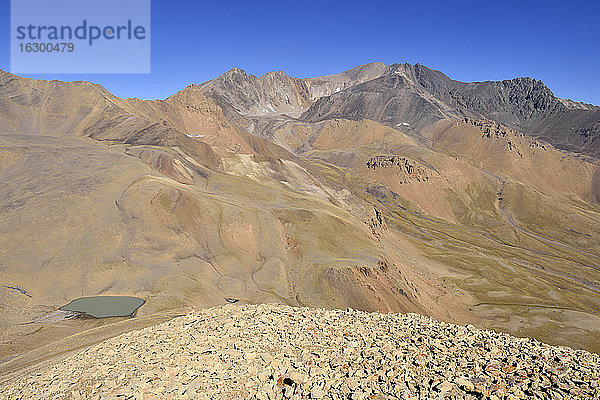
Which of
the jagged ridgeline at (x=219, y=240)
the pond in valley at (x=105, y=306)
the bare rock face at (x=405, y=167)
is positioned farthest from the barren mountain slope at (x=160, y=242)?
the bare rock face at (x=405, y=167)

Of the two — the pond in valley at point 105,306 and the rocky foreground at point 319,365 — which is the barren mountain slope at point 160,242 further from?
the rocky foreground at point 319,365

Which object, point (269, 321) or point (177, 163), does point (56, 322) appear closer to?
point (269, 321)

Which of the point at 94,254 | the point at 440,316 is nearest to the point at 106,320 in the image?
the point at 94,254

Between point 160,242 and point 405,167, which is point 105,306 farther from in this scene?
point 405,167

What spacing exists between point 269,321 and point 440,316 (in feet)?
147

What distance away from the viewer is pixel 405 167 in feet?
504

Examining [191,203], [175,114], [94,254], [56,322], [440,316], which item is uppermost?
[175,114]

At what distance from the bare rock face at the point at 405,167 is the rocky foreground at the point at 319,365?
135 meters

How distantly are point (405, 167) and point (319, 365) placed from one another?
145 m

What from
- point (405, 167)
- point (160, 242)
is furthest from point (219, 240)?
point (405, 167)

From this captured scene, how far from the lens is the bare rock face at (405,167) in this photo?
495ft

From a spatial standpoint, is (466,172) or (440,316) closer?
(440,316)

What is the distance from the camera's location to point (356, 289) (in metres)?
51.2

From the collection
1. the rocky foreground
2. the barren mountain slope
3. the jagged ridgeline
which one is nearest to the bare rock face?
the jagged ridgeline
